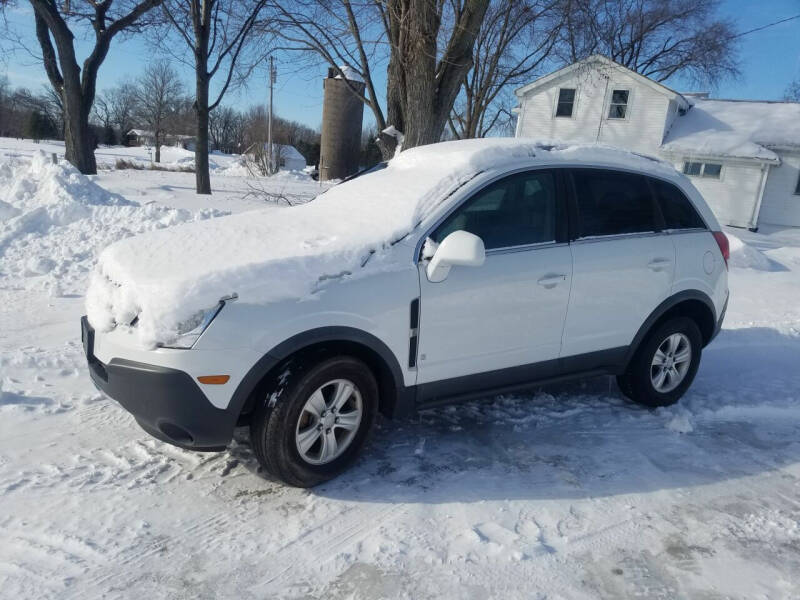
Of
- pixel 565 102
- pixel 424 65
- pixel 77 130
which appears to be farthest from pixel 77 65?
pixel 565 102

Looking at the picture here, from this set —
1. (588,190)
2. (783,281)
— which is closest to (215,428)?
(588,190)

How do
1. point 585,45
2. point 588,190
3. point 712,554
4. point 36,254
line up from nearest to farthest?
point 712,554
point 588,190
point 36,254
point 585,45

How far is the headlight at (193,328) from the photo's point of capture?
2.90 m

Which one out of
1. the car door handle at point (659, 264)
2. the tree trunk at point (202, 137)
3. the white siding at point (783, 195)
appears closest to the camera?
the car door handle at point (659, 264)

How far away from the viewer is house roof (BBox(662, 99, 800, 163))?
948 inches

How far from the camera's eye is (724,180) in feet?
80.7

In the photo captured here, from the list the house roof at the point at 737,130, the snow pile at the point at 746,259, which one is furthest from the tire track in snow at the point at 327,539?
the house roof at the point at 737,130

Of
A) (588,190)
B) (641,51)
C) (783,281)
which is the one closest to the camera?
(588,190)

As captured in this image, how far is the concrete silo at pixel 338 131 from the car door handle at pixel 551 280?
4096cm

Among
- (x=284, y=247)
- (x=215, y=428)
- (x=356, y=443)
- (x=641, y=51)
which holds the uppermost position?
(x=641, y=51)

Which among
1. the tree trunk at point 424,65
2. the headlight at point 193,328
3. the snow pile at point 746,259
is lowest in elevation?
the snow pile at point 746,259

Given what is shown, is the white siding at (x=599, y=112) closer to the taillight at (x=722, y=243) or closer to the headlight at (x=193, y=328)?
the taillight at (x=722, y=243)

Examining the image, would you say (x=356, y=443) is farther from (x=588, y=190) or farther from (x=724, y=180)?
(x=724, y=180)

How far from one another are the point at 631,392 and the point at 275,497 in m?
2.84
